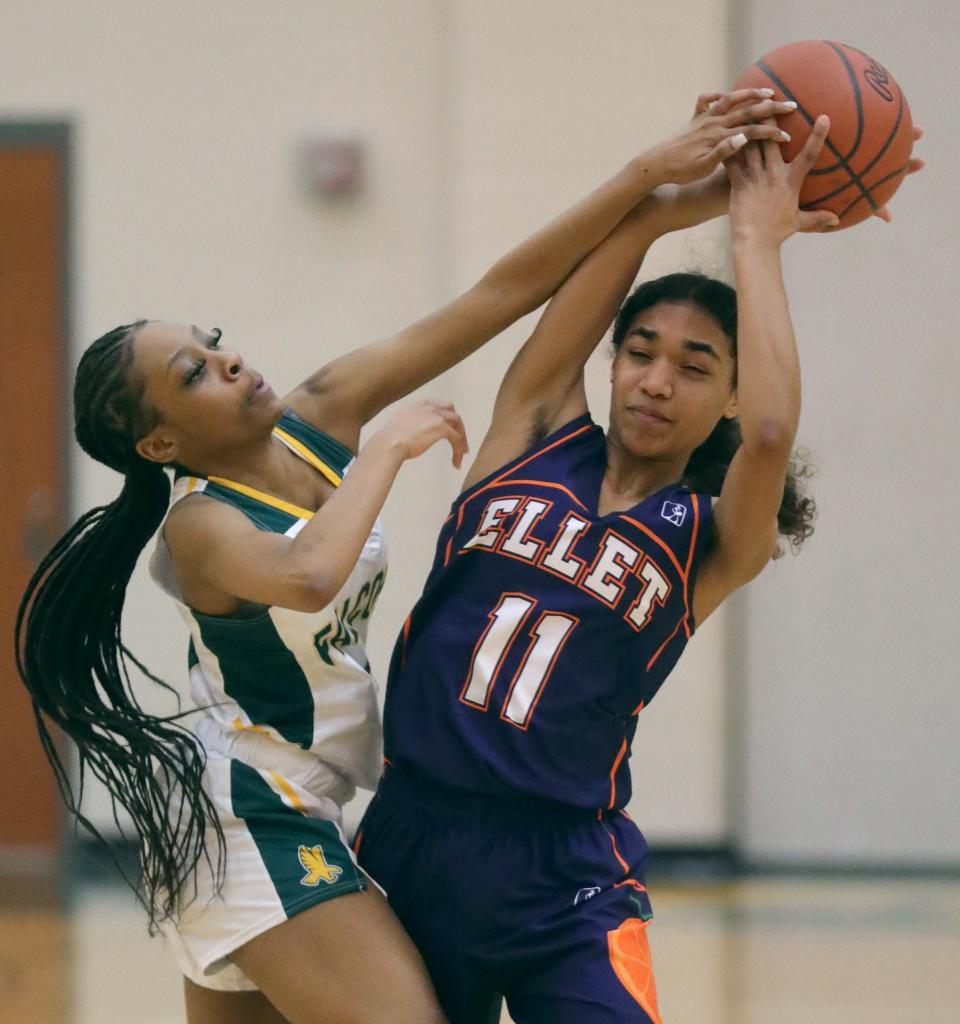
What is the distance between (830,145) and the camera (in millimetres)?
2252

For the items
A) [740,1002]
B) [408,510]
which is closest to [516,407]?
[740,1002]

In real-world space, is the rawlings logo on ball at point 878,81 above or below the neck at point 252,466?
above

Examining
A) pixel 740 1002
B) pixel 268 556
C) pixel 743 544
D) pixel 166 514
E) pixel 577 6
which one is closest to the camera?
pixel 268 556

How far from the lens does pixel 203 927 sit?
2.16 meters

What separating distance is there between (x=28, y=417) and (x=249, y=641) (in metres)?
3.67

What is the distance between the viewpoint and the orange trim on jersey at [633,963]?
2068 millimetres

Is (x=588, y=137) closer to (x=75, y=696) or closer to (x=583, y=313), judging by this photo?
(x=583, y=313)

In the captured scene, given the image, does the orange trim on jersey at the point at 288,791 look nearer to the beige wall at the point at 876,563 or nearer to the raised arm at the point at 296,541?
the raised arm at the point at 296,541

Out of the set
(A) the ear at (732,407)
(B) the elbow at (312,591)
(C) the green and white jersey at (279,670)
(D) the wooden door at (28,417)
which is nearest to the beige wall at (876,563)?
(D) the wooden door at (28,417)

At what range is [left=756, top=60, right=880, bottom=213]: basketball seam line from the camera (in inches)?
88.8

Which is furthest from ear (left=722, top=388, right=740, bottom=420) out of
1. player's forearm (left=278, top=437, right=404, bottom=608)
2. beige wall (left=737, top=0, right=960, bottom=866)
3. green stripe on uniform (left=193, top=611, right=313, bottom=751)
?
beige wall (left=737, top=0, right=960, bottom=866)

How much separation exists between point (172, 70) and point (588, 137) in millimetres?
1550

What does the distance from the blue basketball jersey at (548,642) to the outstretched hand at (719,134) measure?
0.50 meters

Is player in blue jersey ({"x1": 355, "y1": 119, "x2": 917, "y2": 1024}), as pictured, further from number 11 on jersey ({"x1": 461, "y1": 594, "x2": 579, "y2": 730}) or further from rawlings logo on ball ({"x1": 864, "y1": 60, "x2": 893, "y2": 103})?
rawlings logo on ball ({"x1": 864, "y1": 60, "x2": 893, "y2": 103})
